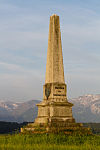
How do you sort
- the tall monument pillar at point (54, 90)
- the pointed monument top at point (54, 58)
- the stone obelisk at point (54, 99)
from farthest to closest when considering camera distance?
the pointed monument top at point (54, 58) < the tall monument pillar at point (54, 90) < the stone obelisk at point (54, 99)

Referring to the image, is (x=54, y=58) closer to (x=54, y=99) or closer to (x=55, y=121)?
(x=54, y=99)

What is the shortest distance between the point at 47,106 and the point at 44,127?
2.34 metres

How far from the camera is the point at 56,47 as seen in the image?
26938 millimetres

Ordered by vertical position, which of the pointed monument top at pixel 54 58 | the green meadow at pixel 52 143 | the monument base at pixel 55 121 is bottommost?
the green meadow at pixel 52 143

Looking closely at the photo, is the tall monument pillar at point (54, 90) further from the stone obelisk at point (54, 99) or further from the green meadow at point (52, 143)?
the green meadow at point (52, 143)

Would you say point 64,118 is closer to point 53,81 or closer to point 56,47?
point 53,81

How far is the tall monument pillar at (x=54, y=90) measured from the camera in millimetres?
25000

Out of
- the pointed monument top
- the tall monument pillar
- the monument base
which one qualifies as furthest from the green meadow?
the pointed monument top

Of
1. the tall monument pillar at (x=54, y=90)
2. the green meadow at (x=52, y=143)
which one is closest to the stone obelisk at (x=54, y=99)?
the tall monument pillar at (x=54, y=90)

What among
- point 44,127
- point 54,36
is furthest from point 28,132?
point 54,36

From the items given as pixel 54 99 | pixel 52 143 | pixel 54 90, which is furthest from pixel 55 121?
pixel 52 143

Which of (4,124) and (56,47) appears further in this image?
(4,124)

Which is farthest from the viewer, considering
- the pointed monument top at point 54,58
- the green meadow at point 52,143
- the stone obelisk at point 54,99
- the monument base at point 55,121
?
the pointed monument top at point 54,58

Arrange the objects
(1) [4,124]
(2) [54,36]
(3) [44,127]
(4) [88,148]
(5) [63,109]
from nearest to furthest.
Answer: (4) [88,148], (3) [44,127], (5) [63,109], (2) [54,36], (1) [4,124]
